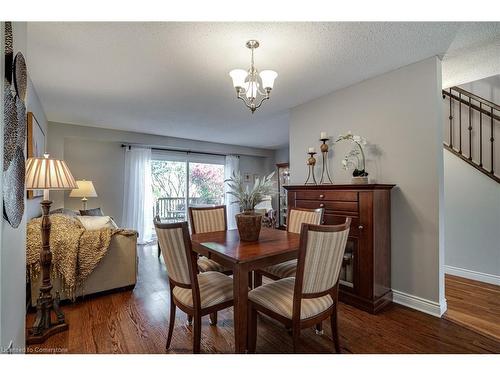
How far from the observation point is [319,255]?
1339 millimetres

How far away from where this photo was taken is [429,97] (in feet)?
7.07

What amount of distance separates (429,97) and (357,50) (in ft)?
2.65

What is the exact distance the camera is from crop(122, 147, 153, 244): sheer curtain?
489cm

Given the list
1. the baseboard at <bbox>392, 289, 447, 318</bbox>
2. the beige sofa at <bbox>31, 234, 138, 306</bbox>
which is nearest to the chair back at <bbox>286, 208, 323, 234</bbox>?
the baseboard at <bbox>392, 289, 447, 318</bbox>

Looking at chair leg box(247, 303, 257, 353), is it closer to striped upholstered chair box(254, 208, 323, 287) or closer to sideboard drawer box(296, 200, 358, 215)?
striped upholstered chair box(254, 208, 323, 287)

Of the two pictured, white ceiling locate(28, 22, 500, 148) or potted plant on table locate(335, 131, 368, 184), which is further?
potted plant on table locate(335, 131, 368, 184)

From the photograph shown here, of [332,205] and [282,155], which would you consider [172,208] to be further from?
[332,205]

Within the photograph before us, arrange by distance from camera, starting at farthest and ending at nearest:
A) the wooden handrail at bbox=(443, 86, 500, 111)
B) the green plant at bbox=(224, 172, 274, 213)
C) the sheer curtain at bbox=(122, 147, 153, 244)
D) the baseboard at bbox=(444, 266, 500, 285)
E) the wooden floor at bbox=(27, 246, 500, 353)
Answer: the sheer curtain at bbox=(122, 147, 153, 244)
the wooden handrail at bbox=(443, 86, 500, 111)
the baseboard at bbox=(444, 266, 500, 285)
the green plant at bbox=(224, 172, 274, 213)
the wooden floor at bbox=(27, 246, 500, 353)

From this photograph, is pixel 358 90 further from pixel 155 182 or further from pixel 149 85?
pixel 155 182

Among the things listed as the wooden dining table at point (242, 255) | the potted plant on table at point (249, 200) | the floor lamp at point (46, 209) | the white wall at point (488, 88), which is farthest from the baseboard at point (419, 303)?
the floor lamp at point (46, 209)

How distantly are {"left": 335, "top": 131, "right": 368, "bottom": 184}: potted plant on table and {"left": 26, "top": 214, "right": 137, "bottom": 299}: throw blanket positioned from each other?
265cm

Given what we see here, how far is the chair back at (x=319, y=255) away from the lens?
1.30 m
